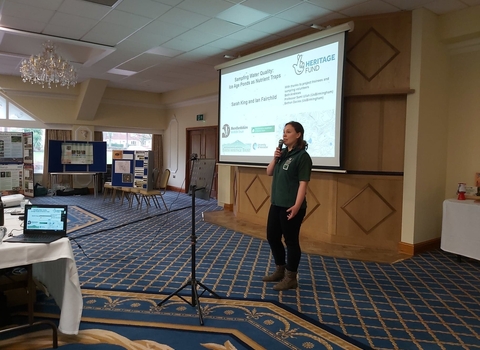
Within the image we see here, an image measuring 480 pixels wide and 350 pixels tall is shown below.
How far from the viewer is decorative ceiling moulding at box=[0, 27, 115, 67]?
6.02 metres

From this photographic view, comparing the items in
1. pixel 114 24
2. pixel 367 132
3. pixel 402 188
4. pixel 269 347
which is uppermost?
pixel 114 24

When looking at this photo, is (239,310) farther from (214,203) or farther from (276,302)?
(214,203)

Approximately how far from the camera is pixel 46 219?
7.70ft

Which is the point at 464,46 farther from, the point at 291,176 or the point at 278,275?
the point at 278,275

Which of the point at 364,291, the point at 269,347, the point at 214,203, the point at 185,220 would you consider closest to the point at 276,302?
the point at 269,347

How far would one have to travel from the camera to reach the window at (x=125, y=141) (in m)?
11.2

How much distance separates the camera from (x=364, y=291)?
10.5ft

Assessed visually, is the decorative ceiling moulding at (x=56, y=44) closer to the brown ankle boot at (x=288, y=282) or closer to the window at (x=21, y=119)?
the window at (x=21, y=119)

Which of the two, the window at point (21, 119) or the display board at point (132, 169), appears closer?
the display board at point (132, 169)

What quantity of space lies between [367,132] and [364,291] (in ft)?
7.49

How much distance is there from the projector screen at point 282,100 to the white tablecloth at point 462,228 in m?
1.41

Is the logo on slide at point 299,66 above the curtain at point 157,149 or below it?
above

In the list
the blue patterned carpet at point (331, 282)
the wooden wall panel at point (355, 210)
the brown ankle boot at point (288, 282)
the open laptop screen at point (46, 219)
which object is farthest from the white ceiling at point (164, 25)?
the brown ankle boot at point (288, 282)

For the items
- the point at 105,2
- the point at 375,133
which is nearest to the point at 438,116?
the point at 375,133
